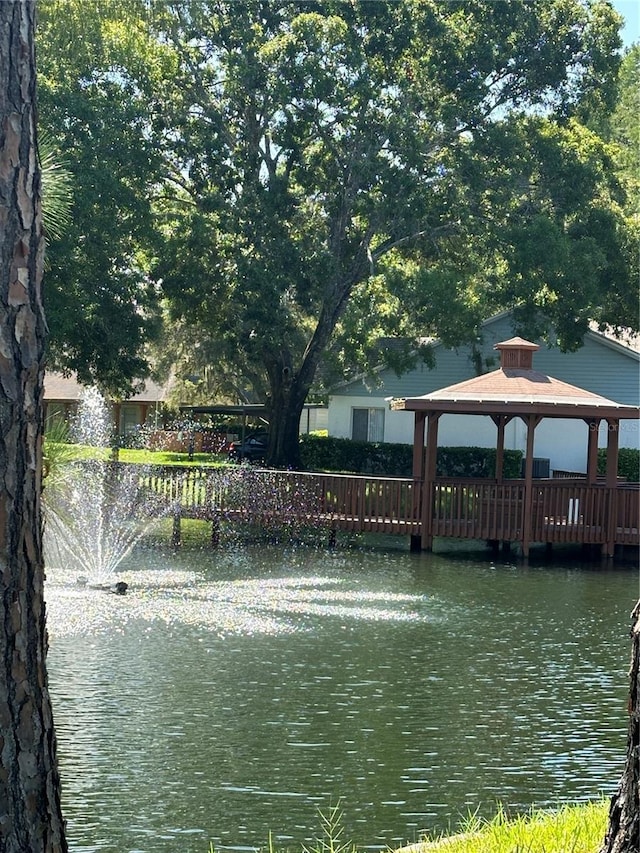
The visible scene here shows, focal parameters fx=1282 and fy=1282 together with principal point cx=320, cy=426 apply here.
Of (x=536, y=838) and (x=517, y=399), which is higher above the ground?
(x=517, y=399)

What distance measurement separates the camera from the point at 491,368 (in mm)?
35375

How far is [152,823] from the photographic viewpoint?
773cm

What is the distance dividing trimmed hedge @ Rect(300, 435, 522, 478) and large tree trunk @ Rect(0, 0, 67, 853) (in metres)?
29.1

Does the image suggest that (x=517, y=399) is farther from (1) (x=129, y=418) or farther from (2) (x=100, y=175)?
(1) (x=129, y=418)

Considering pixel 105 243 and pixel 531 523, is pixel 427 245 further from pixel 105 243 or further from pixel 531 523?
pixel 531 523

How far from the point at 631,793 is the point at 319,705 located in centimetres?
704

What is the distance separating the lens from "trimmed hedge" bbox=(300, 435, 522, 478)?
33.3 metres

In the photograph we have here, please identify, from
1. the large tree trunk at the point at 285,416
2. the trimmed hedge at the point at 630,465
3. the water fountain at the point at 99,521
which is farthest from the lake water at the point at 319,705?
the large tree trunk at the point at 285,416

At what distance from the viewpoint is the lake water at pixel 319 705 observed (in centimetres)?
814

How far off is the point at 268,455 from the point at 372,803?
2703 cm

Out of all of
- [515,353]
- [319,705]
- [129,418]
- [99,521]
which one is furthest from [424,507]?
[129,418]

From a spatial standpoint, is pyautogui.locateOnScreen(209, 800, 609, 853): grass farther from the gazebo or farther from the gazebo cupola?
the gazebo cupola

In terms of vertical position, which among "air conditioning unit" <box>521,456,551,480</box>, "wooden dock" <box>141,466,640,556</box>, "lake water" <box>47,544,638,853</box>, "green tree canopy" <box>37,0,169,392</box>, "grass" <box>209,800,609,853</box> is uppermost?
"green tree canopy" <box>37,0,169,392</box>

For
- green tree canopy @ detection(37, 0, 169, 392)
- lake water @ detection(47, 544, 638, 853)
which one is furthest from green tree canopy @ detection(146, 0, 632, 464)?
lake water @ detection(47, 544, 638, 853)
